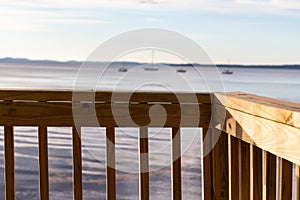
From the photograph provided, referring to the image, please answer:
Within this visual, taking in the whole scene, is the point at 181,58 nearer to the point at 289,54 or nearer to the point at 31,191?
the point at 31,191

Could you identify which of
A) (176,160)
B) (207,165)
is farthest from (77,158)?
(207,165)

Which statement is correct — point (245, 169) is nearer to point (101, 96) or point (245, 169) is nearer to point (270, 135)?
point (270, 135)

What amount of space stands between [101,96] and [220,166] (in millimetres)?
520

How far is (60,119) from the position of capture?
200 cm

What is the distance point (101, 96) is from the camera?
1992 mm

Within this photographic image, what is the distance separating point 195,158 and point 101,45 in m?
5.16

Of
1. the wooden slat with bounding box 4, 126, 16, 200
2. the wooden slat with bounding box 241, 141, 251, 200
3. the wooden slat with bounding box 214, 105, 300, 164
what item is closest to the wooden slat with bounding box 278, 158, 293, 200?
the wooden slat with bounding box 214, 105, 300, 164

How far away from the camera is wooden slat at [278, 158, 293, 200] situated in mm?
1476

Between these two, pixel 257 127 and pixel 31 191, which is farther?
pixel 31 191

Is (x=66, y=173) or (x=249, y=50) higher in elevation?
(x=249, y=50)

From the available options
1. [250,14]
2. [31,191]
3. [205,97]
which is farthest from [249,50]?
[205,97]

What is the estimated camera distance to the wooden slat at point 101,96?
1.98m

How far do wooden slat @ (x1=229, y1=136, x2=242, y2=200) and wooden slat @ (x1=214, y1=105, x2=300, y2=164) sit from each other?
0.08 meters

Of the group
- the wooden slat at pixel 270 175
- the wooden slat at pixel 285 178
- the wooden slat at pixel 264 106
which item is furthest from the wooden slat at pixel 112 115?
the wooden slat at pixel 285 178
